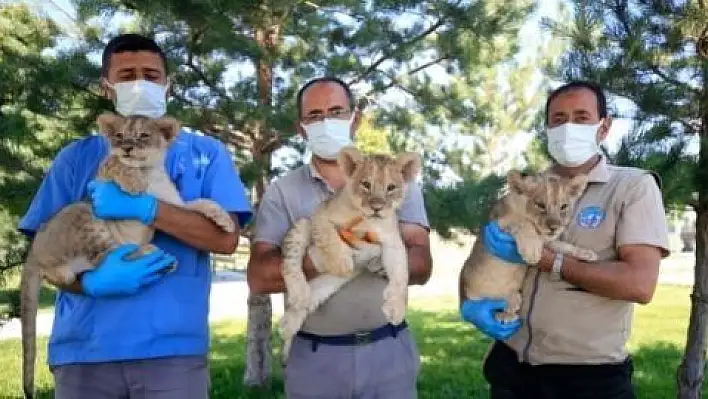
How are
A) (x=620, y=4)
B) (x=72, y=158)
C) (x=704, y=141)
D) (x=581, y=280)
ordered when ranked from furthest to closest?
(x=620, y=4) → (x=704, y=141) → (x=72, y=158) → (x=581, y=280)

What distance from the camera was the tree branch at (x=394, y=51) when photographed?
→ 723 centimetres

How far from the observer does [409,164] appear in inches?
154

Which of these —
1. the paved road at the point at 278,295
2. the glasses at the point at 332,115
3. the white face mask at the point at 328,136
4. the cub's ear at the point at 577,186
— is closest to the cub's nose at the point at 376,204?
the white face mask at the point at 328,136

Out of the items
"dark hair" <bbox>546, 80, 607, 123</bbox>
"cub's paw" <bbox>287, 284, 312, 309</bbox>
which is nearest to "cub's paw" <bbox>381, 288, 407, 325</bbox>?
"cub's paw" <bbox>287, 284, 312, 309</bbox>

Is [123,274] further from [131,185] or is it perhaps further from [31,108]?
Result: [31,108]

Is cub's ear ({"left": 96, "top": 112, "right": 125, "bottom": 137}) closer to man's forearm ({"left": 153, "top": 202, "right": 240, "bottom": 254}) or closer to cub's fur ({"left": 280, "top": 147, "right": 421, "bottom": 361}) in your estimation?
man's forearm ({"left": 153, "top": 202, "right": 240, "bottom": 254})

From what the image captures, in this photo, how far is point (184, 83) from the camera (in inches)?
271

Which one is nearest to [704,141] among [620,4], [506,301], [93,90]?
[620,4]

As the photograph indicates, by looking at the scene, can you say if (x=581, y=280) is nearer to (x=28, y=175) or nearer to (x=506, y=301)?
(x=506, y=301)

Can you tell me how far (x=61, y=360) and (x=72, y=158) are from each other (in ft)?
3.32

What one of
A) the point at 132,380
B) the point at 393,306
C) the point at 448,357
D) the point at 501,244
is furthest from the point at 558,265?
the point at 448,357

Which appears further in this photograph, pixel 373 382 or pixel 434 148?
pixel 434 148

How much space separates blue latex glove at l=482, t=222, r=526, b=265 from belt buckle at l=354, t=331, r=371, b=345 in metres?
0.82

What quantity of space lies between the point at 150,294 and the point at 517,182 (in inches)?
78.5
